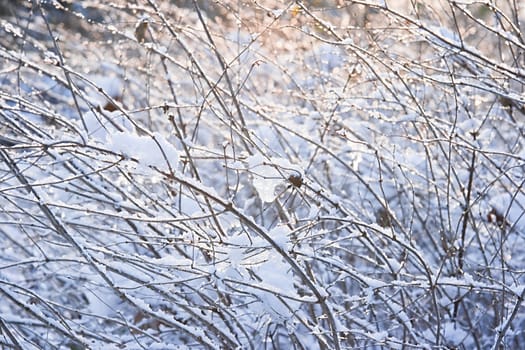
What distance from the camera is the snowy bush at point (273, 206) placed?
6.73 ft

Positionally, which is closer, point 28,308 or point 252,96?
point 28,308

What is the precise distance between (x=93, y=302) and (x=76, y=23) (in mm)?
4737

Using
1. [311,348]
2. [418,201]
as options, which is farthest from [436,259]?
[311,348]

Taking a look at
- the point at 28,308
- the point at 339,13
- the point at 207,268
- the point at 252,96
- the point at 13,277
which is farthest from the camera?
the point at 339,13

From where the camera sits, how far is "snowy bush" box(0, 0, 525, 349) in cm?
205

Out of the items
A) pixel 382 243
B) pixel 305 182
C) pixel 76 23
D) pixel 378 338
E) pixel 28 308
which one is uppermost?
pixel 76 23

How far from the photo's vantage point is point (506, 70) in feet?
7.63

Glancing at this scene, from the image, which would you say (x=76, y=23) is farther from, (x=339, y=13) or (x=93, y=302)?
(x=93, y=302)

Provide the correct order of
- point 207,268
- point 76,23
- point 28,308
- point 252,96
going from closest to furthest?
point 207,268
point 28,308
point 252,96
point 76,23

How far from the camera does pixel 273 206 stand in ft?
10.3

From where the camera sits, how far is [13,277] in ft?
12.8

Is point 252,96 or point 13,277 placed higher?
point 252,96

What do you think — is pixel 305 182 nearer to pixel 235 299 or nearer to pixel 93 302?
pixel 235 299

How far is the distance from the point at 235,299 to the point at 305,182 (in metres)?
0.91
